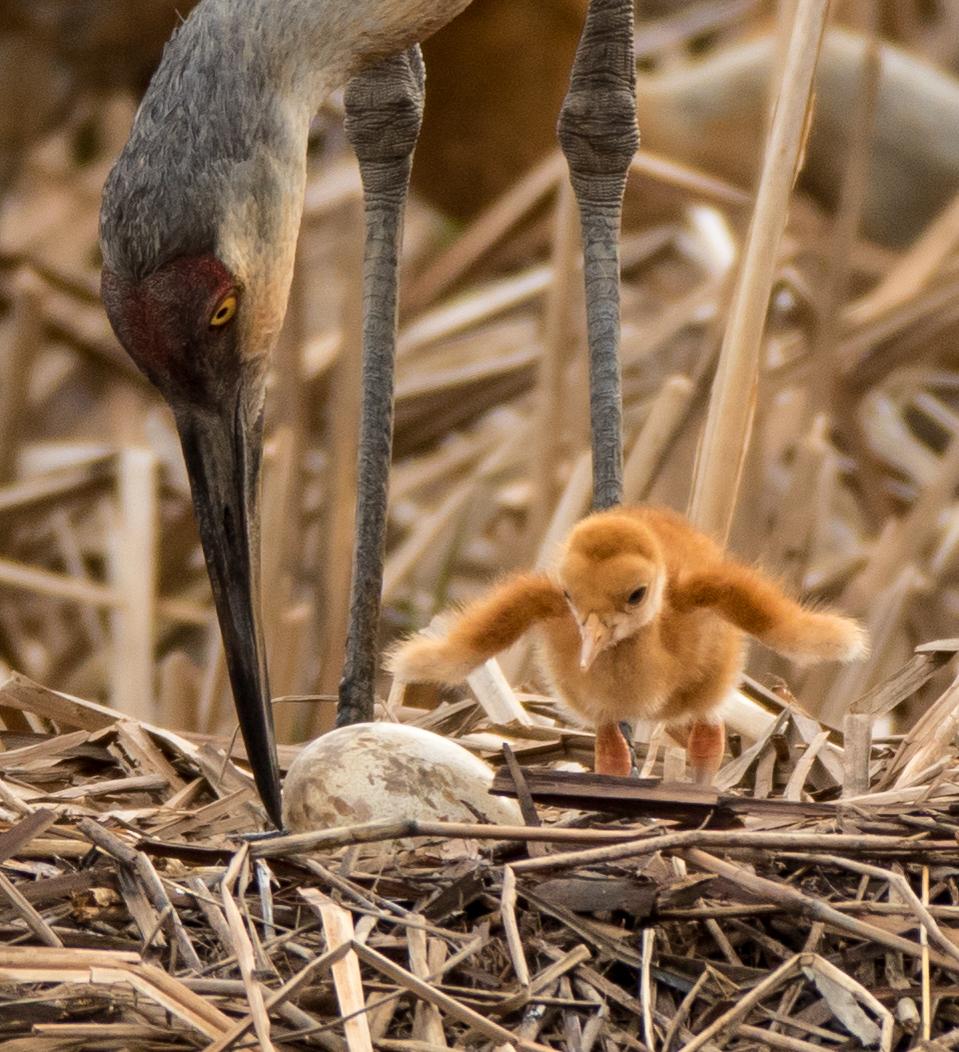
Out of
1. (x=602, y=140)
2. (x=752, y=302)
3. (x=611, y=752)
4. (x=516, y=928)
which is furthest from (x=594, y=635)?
(x=602, y=140)

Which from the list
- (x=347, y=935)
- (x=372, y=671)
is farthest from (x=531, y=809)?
(x=372, y=671)

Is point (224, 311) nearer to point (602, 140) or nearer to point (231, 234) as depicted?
point (231, 234)

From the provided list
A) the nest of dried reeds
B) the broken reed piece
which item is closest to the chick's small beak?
the nest of dried reeds

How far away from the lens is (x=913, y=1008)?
5.05 ft

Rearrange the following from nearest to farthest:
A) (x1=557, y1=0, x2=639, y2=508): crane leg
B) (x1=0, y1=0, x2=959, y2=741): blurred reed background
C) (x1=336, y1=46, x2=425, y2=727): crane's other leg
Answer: (x1=336, y1=46, x2=425, y2=727): crane's other leg → (x1=557, y1=0, x2=639, y2=508): crane leg → (x1=0, y1=0, x2=959, y2=741): blurred reed background

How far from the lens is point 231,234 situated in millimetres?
1956

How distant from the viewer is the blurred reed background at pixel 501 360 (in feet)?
9.62

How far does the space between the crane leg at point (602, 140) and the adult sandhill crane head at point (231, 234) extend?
26cm

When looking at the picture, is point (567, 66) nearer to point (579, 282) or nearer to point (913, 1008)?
point (579, 282)

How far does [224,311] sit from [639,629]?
1.72 feet

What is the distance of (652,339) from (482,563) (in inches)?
21.7

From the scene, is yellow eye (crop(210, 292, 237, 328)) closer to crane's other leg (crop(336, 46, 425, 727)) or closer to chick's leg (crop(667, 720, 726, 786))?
crane's other leg (crop(336, 46, 425, 727))

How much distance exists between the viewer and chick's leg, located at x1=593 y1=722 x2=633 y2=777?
1.99m

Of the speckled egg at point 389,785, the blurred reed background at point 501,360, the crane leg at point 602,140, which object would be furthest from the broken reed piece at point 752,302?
the speckled egg at point 389,785
